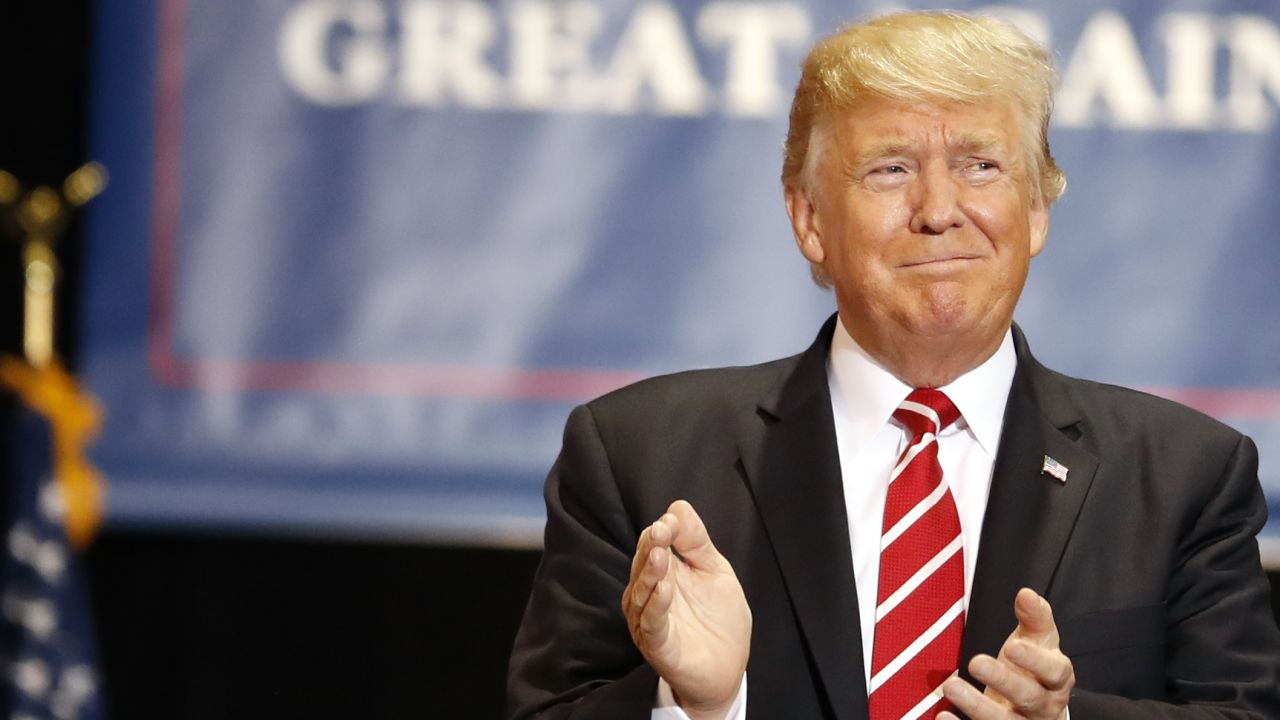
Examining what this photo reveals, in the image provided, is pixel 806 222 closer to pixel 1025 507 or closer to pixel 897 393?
pixel 897 393

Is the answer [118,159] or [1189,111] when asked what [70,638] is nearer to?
[118,159]

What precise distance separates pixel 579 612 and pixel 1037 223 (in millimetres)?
643

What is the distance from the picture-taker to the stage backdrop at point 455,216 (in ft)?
8.97

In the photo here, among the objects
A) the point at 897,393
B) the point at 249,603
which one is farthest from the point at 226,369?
the point at 897,393

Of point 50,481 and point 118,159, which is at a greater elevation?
point 118,159

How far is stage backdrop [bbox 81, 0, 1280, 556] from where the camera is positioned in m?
2.73

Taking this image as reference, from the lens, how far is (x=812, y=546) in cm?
153

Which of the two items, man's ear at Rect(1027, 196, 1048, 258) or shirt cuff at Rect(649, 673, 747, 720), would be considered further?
man's ear at Rect(1027, 196, 1048, 258)

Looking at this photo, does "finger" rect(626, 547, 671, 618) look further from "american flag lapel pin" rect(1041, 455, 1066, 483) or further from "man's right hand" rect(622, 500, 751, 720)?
"american flag lapel pin" rect(1041, 455, 1066, 483)

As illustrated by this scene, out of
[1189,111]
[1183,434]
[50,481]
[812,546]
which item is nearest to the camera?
[812,546]

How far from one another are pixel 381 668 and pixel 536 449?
49 centimetres

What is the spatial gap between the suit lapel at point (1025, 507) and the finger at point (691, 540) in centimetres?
28

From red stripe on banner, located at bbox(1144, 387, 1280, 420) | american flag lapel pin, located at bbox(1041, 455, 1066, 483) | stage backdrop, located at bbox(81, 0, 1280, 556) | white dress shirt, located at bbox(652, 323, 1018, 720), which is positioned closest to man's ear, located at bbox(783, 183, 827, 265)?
white dress shirt, located at bbox(652, 323, 1018, 720)

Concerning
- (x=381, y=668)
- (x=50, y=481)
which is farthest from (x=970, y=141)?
(x=50, y=481)
